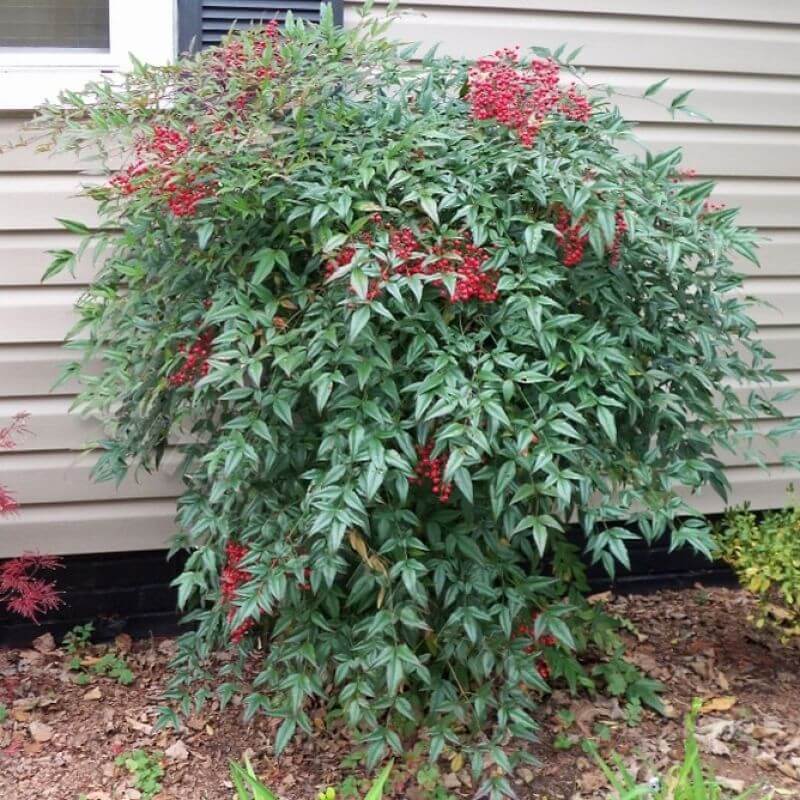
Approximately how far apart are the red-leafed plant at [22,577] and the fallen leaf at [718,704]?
203cm

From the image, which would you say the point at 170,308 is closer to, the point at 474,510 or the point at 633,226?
the point at 474,510

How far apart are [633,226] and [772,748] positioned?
1566 millimetres

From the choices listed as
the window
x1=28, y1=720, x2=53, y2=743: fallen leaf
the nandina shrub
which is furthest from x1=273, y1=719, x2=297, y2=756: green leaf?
the window

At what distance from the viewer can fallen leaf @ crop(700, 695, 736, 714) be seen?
3039 millimetres

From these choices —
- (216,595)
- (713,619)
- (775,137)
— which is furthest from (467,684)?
(775,137)

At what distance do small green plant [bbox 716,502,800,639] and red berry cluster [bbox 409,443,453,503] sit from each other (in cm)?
128

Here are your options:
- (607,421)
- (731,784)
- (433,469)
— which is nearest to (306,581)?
(433,469)

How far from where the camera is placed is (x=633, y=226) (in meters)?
2.33

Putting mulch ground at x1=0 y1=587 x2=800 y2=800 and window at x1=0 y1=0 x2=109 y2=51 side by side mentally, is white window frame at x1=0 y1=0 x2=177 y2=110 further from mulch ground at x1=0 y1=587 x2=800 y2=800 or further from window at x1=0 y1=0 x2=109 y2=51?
mulch ground at x1=0 y1=587 x2=800 y2=800

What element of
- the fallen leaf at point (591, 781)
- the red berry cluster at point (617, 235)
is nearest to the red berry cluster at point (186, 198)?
the red berry cluster at point (617, 235)

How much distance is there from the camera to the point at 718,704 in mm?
3061

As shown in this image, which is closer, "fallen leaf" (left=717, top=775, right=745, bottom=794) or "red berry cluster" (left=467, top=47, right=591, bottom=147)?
"red berry cluster" (left=467, top=47, right=591, bottom=147)

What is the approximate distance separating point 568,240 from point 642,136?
130cm

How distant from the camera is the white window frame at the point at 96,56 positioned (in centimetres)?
306
